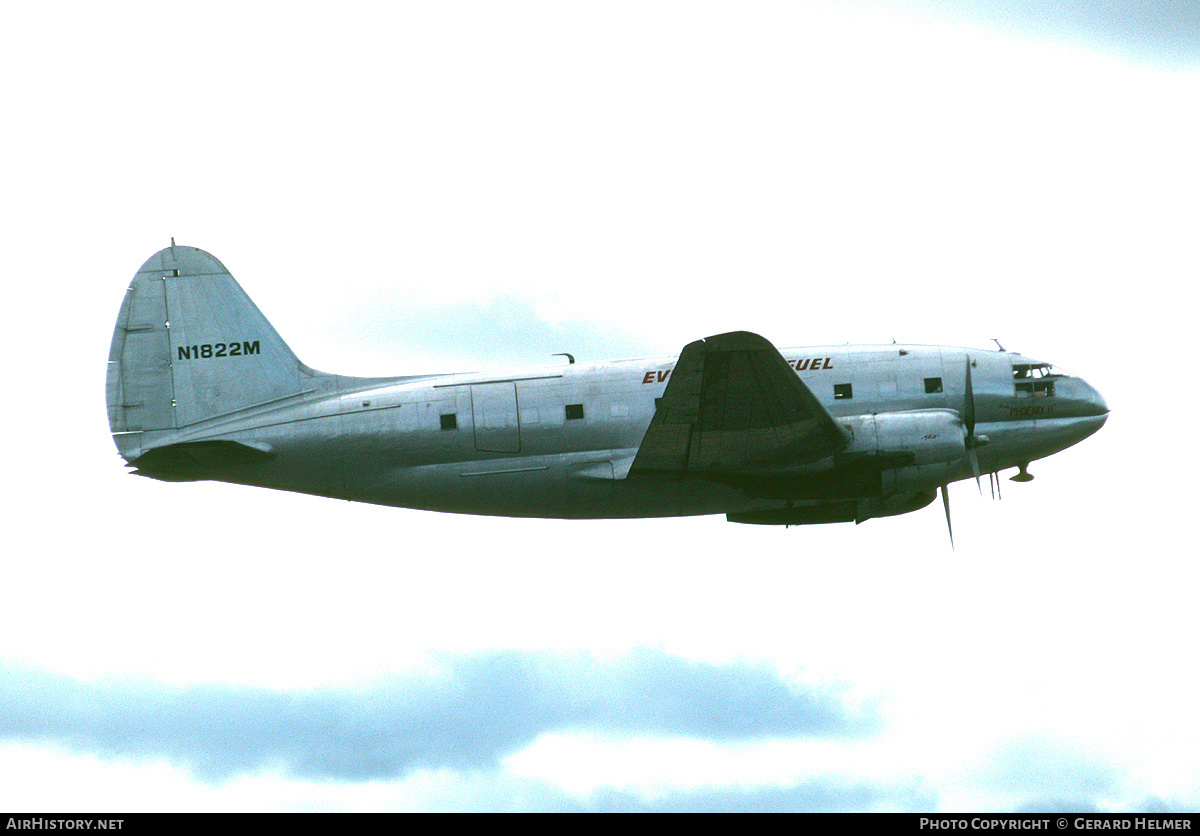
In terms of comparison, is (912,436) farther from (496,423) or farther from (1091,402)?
(496,423)

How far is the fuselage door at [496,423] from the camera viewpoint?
29234 millimetres

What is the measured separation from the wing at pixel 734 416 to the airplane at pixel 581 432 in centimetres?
7

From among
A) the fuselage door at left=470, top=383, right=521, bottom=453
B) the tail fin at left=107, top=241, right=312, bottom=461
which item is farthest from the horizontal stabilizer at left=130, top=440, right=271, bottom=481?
the fuselage door at left=470, top=383, right=521, bottom=453

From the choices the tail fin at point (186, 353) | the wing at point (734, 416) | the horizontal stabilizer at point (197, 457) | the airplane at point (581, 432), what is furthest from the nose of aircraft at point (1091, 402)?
the horizontal stabilizer at point (197, 457)

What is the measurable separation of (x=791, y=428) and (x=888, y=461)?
8.68 ft

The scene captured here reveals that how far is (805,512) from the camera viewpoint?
30000 mm

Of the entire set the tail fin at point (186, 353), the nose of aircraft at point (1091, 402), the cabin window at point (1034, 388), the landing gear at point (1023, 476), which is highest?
the tail fin at point (186, 353)

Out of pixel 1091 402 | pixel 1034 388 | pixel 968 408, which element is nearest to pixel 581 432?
pixel 968 408

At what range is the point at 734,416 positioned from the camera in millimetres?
27234

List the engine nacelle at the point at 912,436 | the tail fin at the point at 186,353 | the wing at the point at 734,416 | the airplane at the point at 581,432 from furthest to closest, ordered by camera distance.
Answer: the tail fin at the point at 186,353, the airplane at the point at 581,432, the engine nacelle at the point at 912,436, the wing at the point at 734,416

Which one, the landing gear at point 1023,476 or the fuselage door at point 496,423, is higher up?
the fuselage door at point 496,423

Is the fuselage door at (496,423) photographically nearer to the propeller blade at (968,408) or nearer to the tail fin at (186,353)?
the tail fin at (186,353)

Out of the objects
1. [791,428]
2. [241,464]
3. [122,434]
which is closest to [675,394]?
[791,428]

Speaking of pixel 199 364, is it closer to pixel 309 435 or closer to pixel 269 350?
pixel 269 350
